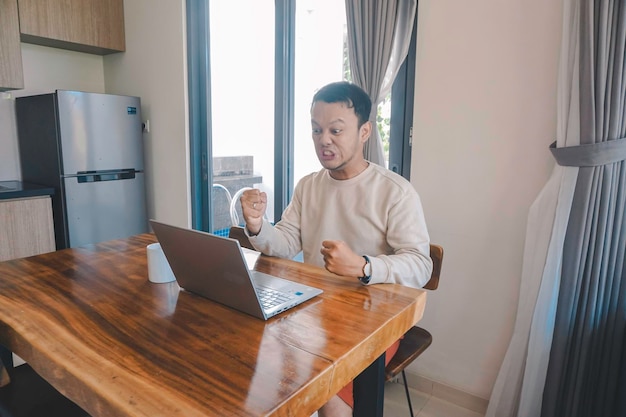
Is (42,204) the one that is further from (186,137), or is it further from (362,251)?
(362,251)

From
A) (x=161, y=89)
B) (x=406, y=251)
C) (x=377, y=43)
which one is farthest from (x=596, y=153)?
(x=161, y=89)

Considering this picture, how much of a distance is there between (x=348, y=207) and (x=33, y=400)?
3.47ft

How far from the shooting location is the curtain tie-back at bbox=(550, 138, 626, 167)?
4.53ft

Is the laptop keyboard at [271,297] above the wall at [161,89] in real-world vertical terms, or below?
below

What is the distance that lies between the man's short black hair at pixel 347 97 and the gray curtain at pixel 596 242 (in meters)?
0.72

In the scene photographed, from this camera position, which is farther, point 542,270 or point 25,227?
point 25,227

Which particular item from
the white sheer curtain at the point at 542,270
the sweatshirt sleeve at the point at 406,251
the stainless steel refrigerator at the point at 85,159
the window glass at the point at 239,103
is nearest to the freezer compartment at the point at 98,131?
the stainless steel refrigerator at the point at 85,159

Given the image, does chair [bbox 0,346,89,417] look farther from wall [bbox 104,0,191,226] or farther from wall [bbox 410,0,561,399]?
wall [bbox 104,0,191,226]

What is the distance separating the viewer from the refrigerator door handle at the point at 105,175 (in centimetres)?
285

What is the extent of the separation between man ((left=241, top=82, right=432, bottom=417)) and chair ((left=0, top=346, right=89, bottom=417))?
0.67m

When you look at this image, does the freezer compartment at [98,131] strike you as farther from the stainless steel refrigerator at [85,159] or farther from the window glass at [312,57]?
the window glass at [312,57]

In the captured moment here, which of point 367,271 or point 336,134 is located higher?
point 336,134

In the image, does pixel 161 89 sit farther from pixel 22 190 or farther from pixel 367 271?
pixel 367 271

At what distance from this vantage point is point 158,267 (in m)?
1.11
